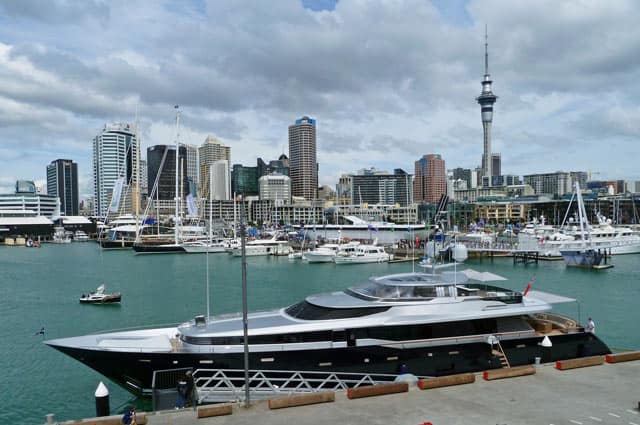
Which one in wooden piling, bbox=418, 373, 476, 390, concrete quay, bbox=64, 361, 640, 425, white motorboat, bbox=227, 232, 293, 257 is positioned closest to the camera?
concrete quay, bbox=64, 361, 640, 425

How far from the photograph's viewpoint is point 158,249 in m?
99.9

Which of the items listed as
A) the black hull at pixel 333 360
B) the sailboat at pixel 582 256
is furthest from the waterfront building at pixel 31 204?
the black hull at pixel 333 360

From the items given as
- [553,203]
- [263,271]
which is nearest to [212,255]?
[263,271]

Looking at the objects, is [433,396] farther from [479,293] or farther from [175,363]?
[175,363]

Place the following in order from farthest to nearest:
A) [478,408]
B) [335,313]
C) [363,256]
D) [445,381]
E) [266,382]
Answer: [363,256] → [335,313] → [266,382] → [445,381] → [478,408]

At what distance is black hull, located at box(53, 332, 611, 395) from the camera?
16.5 meters

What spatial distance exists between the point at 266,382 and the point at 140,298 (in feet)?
103

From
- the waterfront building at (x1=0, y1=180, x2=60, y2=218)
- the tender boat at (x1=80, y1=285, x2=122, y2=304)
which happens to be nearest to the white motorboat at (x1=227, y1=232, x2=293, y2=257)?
the tender boat at (x1=80, y1=285, x2=122, y2=304)

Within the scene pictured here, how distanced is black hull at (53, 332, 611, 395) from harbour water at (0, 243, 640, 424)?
1694 millimetres

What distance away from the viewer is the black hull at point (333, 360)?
1647cm

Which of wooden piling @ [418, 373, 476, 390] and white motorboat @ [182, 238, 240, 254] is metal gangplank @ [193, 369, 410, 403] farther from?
white motorboat @ [182, 238, 240, 254]

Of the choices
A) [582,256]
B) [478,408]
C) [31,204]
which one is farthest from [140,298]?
[31,204]

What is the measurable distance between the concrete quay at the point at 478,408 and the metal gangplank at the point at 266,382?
132 inches

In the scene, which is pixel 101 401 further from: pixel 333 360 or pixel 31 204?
pixel 31 204
